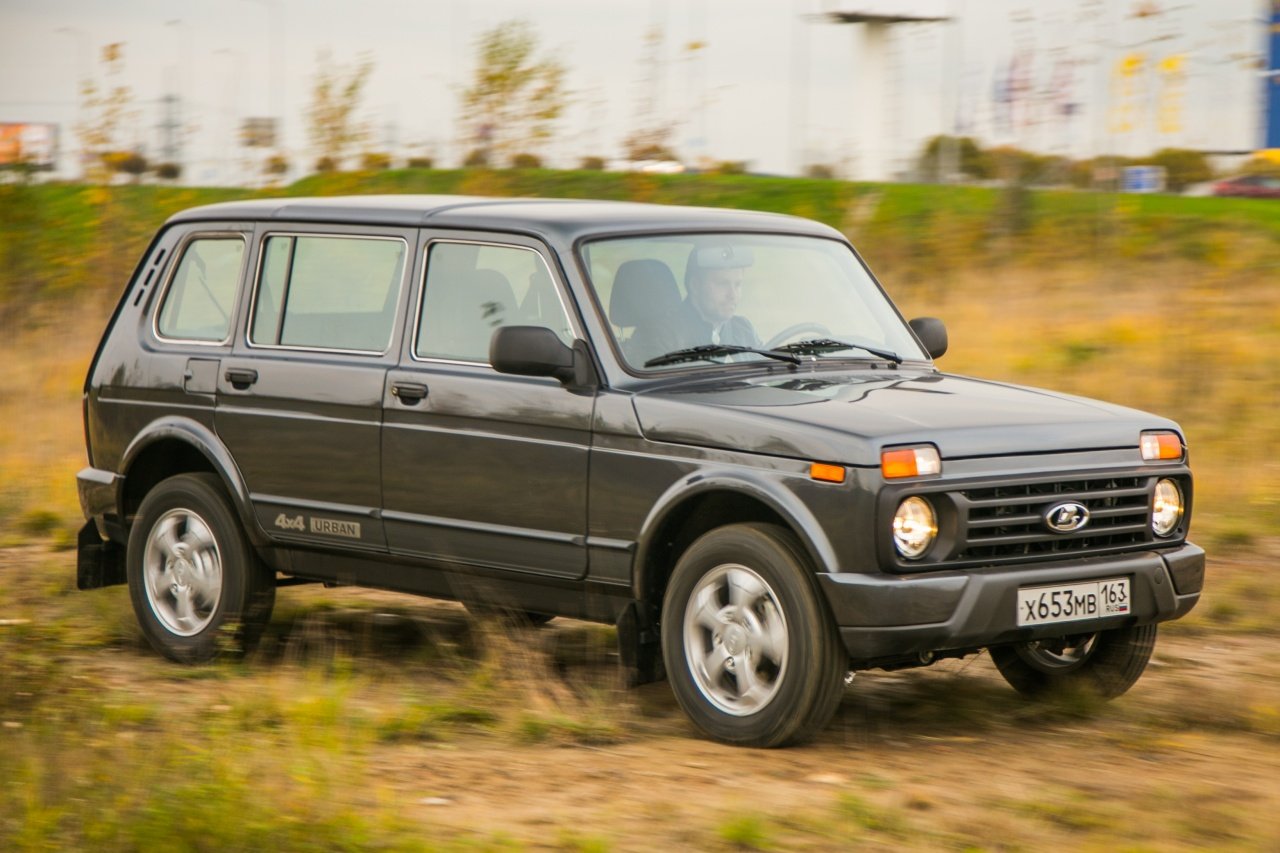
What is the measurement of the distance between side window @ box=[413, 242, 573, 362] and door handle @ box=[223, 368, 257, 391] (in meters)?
0.97

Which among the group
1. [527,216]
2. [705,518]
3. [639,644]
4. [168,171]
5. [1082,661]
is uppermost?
[168,171]

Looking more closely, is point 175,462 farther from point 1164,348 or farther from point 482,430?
point 1164,348

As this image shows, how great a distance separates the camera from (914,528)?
5.83m

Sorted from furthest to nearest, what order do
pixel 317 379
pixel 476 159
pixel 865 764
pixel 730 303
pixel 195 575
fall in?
1. pixel 476 159
2. pixel 195 575
3. pixel 317 379
4. pixel 730 303
5. pixel 865 764

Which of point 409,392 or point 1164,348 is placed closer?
point 409,392

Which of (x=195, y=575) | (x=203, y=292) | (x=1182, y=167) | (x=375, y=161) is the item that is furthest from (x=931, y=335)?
(x=1182, y=167)

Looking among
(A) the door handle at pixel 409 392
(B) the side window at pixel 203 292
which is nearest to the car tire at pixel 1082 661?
(A) the door handle at pixel 409 392

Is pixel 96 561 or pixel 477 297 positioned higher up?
pixel 477 297

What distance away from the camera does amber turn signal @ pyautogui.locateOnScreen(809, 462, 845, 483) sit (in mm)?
5808

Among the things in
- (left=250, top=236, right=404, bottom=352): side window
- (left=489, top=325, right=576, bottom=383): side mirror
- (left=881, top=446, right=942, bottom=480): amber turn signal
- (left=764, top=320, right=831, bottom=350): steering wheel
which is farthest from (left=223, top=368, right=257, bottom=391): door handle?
(left=881, top=446, right=942, bottom=480): amber turn signal

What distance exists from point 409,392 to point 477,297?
1.53 feet

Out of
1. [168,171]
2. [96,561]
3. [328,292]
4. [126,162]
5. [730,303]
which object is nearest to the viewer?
[730,303]

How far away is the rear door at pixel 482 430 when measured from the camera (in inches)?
264

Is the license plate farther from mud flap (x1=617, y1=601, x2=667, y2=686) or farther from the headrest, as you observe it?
the headrest
